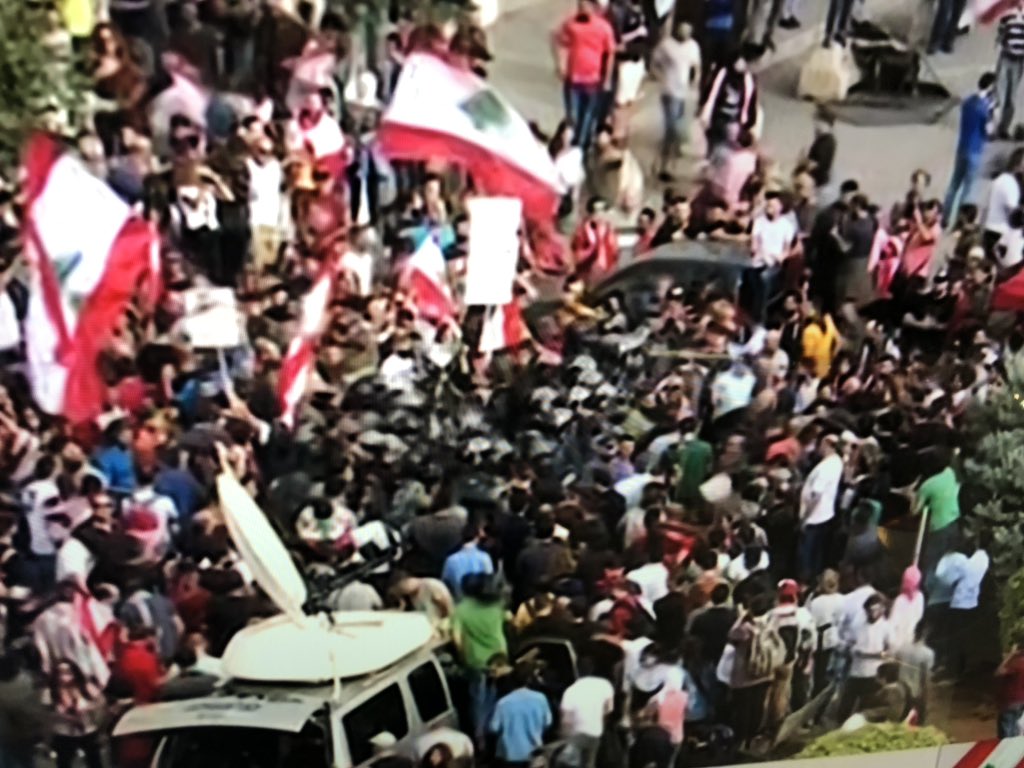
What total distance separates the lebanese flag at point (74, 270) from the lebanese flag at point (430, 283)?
21 cm

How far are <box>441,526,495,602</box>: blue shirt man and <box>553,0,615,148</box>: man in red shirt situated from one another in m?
0.38

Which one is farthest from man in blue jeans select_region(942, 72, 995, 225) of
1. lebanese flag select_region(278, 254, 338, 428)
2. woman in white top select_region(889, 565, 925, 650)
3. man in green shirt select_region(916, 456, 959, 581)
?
lebanese flag select_region(278, 254, 338, 428)

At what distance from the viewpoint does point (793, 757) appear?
1.25 metres

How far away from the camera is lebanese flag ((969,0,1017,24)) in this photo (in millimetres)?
1091

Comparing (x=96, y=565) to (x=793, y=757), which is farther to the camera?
(x=793, y=757)

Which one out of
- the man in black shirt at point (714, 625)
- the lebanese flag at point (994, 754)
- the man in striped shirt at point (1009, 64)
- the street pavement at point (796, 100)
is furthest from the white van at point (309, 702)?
the man in striped shirt at point (1009, 64)

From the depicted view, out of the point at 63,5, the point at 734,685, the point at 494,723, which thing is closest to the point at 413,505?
the point at 494,723

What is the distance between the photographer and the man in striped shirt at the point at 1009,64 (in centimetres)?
110

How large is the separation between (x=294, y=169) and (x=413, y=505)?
1.04 feet

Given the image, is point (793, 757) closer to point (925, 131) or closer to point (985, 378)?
point (985, 378)

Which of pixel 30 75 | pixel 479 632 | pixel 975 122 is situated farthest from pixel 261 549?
pixel 975 122

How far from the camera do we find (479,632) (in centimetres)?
113

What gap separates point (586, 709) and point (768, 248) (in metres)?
0.48

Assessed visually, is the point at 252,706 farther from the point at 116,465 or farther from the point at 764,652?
the point at 764,652
